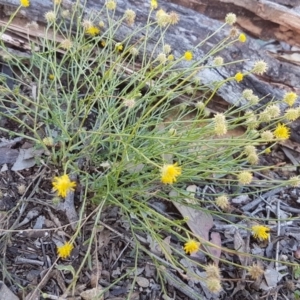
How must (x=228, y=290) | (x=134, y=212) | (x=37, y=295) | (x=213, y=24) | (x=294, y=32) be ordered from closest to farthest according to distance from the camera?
(x=37, y=295) → (x=134, y=212) → (x=228, y=290) → (x=213, y=24) → (x=294, y=32)

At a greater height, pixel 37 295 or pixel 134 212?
pixel 134 212

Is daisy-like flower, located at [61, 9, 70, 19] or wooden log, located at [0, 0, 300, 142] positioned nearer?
daisy-like flower, located at [61, 9, 70, 19]

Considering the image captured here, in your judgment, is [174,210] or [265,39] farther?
[265,39]

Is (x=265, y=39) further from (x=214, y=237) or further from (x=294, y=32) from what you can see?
(x=214, y=237)

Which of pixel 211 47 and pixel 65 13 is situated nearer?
pixel 65 13

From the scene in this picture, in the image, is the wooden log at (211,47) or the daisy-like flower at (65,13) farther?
the wooden log at (211,47)

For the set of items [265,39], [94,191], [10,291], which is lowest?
[10,291]

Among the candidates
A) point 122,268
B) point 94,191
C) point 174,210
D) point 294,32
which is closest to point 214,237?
point 174,210

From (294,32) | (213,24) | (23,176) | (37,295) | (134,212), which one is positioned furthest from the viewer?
(294,32)
